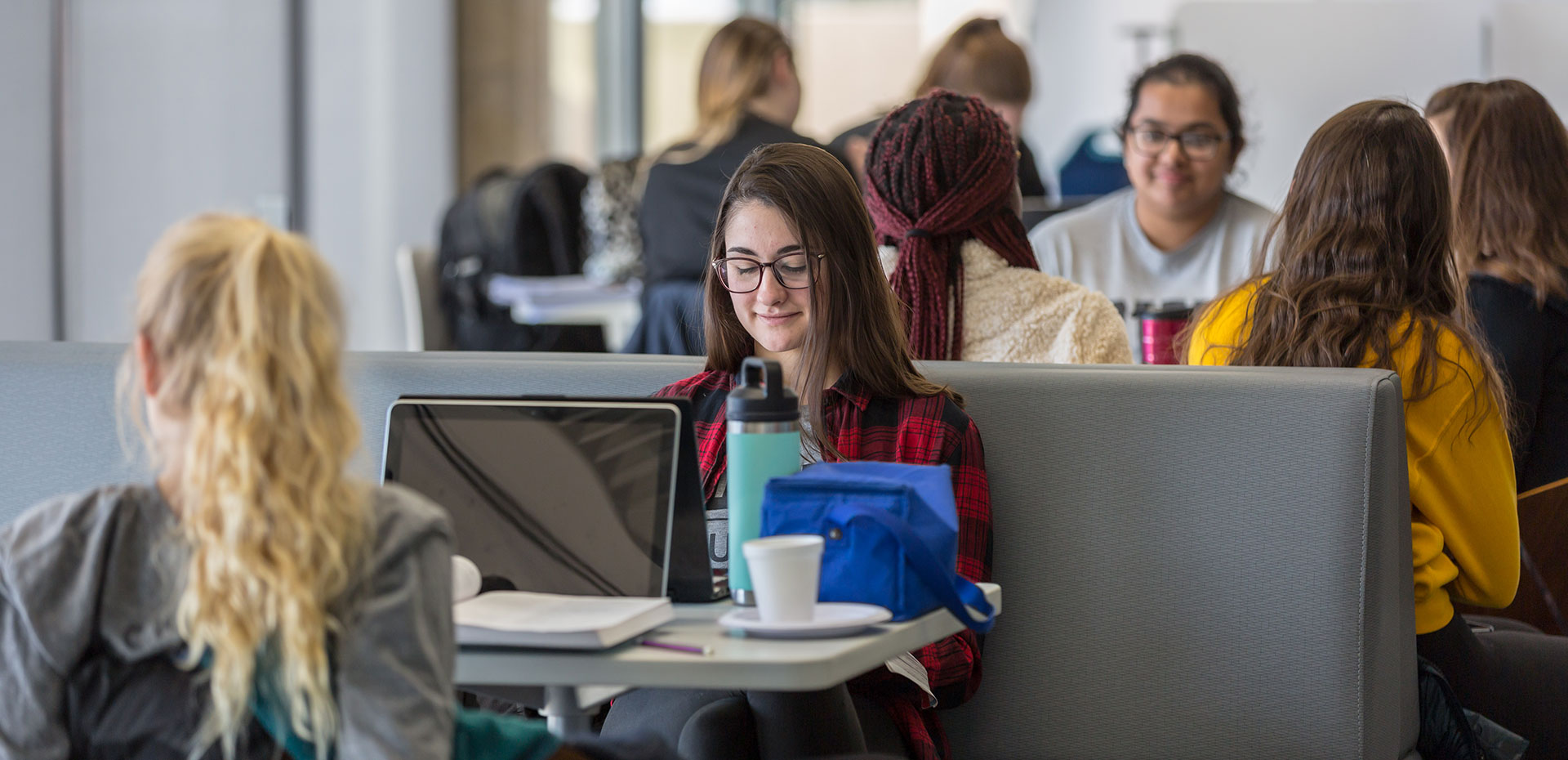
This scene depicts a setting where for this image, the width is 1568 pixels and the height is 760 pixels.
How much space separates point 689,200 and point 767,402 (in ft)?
7.24

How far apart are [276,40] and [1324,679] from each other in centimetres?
404

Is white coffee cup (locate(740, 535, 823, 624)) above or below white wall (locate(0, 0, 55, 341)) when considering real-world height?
below

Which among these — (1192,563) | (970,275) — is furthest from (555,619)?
(970,275)

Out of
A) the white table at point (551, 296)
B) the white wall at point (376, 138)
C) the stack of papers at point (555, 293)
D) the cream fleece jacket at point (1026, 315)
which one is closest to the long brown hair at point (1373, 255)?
the cream fleece jacket at point (1026, 315)

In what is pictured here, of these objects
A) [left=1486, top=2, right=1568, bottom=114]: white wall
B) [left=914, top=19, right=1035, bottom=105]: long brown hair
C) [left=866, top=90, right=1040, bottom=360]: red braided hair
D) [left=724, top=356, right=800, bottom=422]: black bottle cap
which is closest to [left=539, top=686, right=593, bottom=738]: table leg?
[left=724, top=356, right=800, bottom=422]: black bottle cap

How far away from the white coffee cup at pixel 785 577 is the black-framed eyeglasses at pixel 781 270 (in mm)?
579

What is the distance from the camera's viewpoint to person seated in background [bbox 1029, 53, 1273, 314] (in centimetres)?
311

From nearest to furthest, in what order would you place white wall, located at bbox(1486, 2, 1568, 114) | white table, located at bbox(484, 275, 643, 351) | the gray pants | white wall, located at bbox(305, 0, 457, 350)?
the gray pants
white table, located at bbox(484, 275, 643, 351)
white wall, located at bbox(1486, 2, 1568, 114)
white wall, located at bbox(305, 0, 457, 350)

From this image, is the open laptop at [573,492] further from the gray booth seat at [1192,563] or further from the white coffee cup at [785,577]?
the gray booth seat at [1192,563]

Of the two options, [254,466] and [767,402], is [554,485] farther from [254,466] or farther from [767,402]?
[254,466]

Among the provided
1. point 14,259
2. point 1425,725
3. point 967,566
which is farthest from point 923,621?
point 14,259

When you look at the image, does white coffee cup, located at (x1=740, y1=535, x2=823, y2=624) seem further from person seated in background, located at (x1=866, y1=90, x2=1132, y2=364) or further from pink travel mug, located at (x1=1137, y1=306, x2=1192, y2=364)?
pink travel mug, located at (x1=1137, y1=306, x2=1192, y2=364)

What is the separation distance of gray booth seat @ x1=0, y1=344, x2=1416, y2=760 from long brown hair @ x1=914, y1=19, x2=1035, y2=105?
183 cm

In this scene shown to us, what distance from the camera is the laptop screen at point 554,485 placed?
4.97ft
